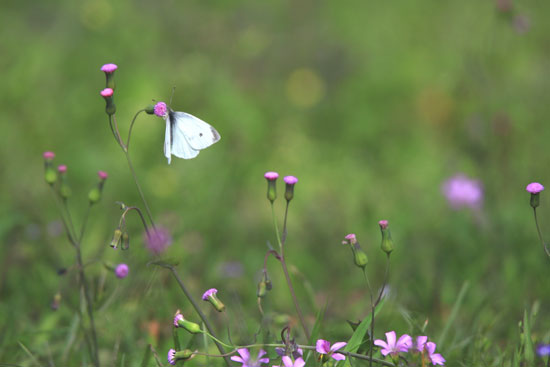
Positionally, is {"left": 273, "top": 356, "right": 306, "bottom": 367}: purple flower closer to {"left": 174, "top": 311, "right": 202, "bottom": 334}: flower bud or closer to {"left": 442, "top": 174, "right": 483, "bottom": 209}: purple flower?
{"left": 174, "top": 311, "right": 202, "bottom": 334}: flower bud

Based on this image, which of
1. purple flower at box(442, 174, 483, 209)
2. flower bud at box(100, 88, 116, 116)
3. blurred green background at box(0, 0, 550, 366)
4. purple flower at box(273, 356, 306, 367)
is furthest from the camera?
purple flower at box(442, 174, 483, 209)

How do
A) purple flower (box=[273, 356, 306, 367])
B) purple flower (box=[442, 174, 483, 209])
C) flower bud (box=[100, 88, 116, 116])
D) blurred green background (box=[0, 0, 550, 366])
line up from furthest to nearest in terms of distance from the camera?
purple flower (box=[442, 174, 483, 209]) < blurred green background (box=[0, 0, 550, 366]) < flower bud (box=[100, 88, 116, 116]) < purple flower (box=[273, 356, 306, 367])

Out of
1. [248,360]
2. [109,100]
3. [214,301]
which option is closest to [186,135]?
[109,100]

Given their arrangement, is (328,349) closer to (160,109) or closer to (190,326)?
(190,326)

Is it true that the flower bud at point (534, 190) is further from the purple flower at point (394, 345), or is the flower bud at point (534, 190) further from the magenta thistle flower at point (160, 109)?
the magenta thistle flower at point (160, 109)

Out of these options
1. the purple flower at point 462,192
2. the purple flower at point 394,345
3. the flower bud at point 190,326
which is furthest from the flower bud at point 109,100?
the purple flower at point 462,192

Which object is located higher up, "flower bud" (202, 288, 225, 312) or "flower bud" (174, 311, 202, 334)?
"flower bud" (202, 288, 225, 312)

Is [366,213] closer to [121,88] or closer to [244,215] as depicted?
[244,215]

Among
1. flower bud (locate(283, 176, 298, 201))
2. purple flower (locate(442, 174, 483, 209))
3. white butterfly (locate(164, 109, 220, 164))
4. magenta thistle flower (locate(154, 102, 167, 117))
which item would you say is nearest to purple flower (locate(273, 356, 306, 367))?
flower bud (locate(283, 176, 298, 201))
